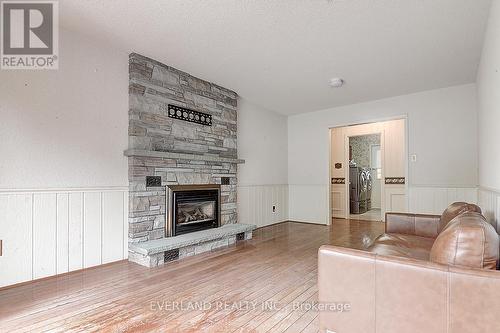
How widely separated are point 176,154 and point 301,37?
2.01 meters

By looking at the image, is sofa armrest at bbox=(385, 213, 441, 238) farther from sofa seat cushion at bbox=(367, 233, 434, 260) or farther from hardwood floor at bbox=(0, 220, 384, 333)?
hardwood floor at bbox=(0, 220, 384, 333)

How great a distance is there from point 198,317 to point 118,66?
2.88 meters

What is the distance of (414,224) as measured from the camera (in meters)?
2.81

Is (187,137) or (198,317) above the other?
(187,137)

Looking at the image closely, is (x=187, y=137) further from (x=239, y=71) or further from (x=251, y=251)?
(x=251, y=251)

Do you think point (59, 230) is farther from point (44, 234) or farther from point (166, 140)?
point (166, 140)

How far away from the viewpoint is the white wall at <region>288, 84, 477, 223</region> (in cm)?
412

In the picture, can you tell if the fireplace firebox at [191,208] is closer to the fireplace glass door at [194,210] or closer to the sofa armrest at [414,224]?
the fireplace glass door at [194,210]

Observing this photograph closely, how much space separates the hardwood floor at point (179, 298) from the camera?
1789 millimetres

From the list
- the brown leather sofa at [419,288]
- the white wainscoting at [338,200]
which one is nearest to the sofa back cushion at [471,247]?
the brown leather sofa at [419,288]

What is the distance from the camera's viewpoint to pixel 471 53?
3098 mm

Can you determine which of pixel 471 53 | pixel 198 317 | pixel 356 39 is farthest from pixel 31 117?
pixel 471 53

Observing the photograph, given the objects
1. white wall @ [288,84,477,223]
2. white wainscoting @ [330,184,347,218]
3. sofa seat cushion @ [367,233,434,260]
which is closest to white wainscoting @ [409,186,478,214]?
white wall @ [288,84,477,223]

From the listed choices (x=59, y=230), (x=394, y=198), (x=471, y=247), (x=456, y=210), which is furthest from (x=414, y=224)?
(x=59, y=230)
